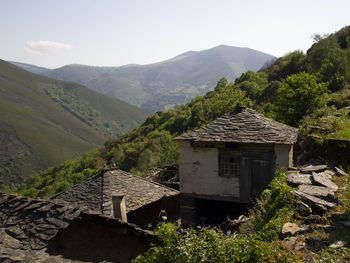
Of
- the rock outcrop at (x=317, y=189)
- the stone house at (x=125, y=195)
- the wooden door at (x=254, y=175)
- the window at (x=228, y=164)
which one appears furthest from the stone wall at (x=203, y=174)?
the rock outcrop at (x=317, y=189)

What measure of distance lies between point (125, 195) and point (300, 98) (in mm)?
14403

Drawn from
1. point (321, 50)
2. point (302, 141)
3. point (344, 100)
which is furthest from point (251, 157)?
point (321, 50)

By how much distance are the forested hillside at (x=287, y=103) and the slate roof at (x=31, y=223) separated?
950cm

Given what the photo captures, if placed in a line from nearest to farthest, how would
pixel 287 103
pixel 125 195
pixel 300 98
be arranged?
pixel 125 195, pixel 300 98, pixel 287 103

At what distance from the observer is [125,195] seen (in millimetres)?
14055

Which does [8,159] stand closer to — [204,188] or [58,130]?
[58,130]

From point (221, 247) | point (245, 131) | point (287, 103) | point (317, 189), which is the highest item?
point (287, 103)

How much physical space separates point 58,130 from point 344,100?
450 feet

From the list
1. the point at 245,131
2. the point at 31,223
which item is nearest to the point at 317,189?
the point at 245,131

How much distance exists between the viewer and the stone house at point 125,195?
43.7ft

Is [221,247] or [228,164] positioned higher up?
[221,247]

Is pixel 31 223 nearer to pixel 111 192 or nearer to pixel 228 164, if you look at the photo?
pixel 111 192

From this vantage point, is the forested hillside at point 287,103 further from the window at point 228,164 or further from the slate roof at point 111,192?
the window at point 228,164

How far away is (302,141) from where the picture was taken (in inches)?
554
